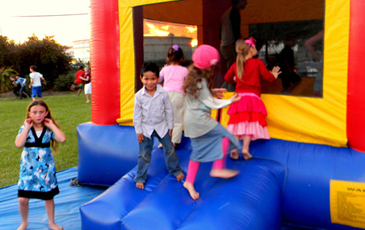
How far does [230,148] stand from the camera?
301cm

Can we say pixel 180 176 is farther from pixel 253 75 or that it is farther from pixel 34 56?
pixel 34 56

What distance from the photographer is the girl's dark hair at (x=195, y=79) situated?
9.21 ft

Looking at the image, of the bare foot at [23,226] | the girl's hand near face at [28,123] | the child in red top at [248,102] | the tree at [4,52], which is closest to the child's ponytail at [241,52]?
the child in red top at [248,102]

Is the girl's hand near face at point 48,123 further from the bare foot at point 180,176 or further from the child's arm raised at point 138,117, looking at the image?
the bare foot at point 180,176

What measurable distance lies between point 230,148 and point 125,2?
2.11 metres

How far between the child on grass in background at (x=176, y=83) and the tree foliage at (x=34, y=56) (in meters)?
17.4

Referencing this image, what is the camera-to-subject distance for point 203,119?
9.36 feet

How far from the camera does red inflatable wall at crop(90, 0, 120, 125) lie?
412 centimetres

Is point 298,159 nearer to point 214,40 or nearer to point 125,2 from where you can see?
point 125,2

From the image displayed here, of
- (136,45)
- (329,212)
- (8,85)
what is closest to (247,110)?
(329,212)

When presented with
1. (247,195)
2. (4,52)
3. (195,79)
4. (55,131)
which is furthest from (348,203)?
(4,52)

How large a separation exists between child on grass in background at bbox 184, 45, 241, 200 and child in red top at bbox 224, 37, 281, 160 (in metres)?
0.43

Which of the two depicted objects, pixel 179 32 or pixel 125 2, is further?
pixel 179 32

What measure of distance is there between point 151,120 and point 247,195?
99 centimetres
